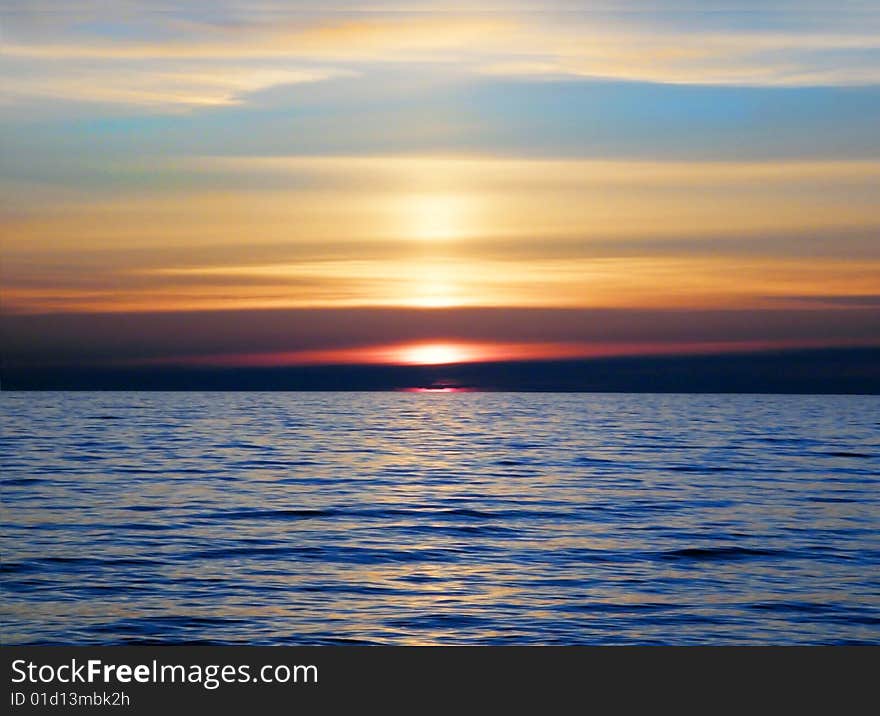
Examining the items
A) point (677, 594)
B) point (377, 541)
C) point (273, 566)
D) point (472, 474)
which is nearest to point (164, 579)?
point (273, 566)

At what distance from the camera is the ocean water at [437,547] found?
16125 millimetres

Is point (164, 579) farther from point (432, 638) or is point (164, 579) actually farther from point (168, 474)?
point (168, 474)

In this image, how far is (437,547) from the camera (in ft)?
73.6

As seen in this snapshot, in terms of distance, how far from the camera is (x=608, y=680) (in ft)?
40.9

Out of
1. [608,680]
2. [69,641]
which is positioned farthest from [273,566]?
[608,680]

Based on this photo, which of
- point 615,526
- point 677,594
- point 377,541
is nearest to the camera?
point 677,594

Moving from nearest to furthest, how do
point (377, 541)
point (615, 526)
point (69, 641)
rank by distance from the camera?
point (69, 641)
point (377, 541)
point (615, 526)

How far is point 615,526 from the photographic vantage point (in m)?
25.0

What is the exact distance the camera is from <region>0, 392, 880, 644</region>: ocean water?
16125mm

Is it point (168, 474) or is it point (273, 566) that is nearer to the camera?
point (273, 566)

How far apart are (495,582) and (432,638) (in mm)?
3668

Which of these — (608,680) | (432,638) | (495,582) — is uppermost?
(495,582)

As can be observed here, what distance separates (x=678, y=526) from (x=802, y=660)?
12283 millimetres

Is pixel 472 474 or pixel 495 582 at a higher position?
pixel 472 474
